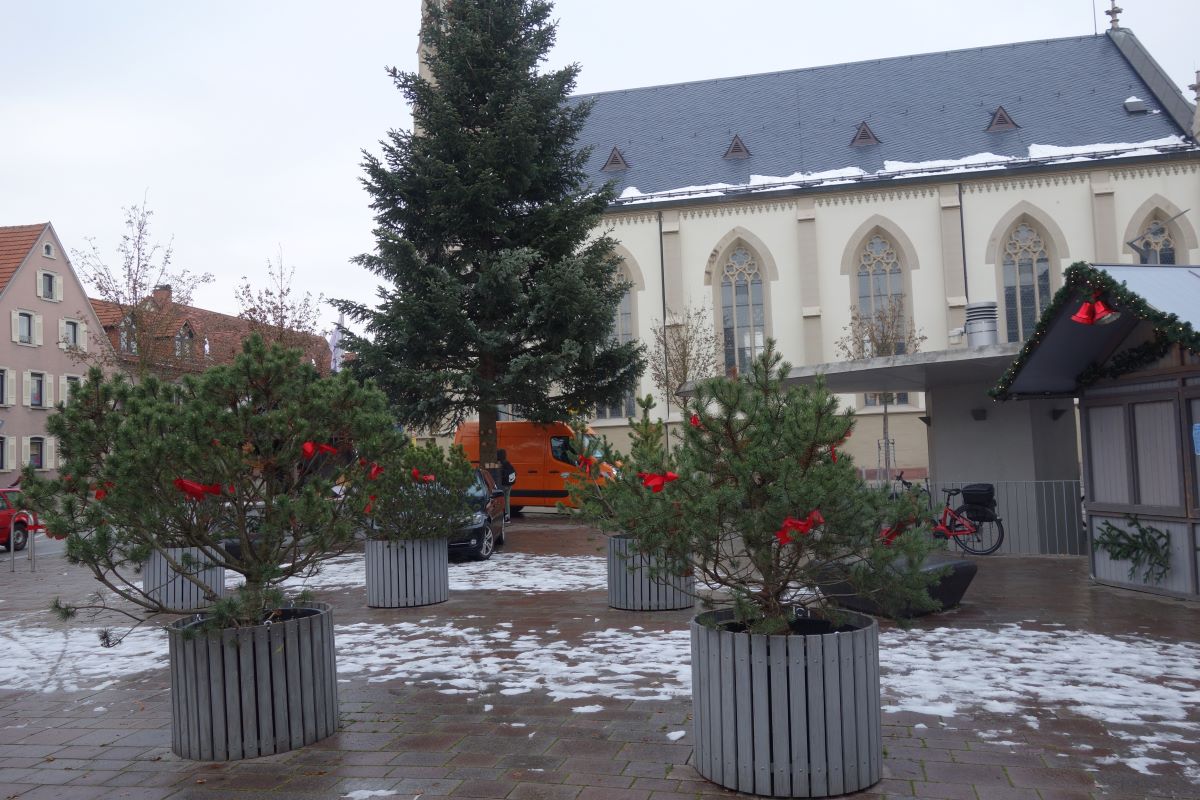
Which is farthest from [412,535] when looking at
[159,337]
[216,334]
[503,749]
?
[216,334]

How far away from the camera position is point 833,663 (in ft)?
14.6

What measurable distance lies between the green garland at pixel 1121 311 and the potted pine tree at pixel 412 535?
655 centimetres

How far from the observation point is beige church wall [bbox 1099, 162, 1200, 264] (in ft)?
111

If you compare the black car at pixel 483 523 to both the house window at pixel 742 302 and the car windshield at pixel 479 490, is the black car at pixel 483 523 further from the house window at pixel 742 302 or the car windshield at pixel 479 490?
the house window at pixel 742 302

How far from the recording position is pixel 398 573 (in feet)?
34.4

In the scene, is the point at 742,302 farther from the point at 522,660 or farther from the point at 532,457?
the point at 522,660

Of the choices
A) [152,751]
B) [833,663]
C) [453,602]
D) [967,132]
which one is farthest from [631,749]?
[967,132]

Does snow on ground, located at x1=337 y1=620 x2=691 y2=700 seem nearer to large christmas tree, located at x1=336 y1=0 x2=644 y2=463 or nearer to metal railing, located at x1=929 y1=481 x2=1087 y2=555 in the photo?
metal railing, located at x1=929 y1=481 x2=1087 y2=555

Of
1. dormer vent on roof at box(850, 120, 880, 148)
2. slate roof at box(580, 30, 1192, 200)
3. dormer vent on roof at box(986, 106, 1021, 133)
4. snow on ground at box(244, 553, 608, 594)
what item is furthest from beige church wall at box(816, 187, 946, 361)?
snow on ground at box(244, 553, 608, 594)

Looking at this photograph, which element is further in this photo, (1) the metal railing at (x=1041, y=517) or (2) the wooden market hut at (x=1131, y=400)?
(1) the metal railing at (x=1041, y=517)

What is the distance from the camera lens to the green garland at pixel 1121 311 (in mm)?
8102

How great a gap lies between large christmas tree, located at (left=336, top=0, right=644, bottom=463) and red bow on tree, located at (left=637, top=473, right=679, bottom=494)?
528 inches

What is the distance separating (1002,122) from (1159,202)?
21.7 ft

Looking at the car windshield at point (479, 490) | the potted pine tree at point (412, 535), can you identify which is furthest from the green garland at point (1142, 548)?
the car windshield at point (479, 490)
